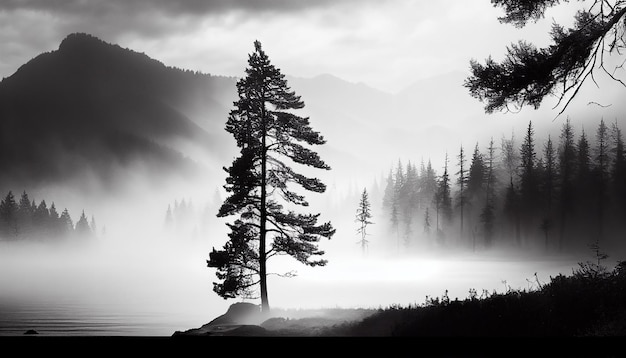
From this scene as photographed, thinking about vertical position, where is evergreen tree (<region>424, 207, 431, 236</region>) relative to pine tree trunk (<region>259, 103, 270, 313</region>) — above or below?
above

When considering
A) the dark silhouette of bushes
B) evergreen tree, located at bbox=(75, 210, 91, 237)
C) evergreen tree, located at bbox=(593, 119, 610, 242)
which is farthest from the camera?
evergreen tree, located at bbox=(75, 210, 91, 237)

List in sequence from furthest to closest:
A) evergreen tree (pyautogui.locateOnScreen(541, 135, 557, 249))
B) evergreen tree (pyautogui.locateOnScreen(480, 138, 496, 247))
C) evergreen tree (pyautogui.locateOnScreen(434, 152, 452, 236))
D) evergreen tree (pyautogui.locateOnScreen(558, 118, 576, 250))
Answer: evergreen tree (pyautogui.locateOnScreen(434, 152, 452, 236)), evergreen tree (pyautogui.locateOnScreen(480, 138, 496, 247)), evergreen tree (pyautogui.locateOnScreen(541, 135, 557, 249)), evergreen tree (pyautogui.locateOnScreen(558, 118, 576, 250))

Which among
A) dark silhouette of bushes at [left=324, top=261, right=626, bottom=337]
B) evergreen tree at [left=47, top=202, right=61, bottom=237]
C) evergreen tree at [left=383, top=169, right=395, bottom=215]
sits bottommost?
dark silhouette of bushes at [left=324, top=261, right=626, bottom=337]

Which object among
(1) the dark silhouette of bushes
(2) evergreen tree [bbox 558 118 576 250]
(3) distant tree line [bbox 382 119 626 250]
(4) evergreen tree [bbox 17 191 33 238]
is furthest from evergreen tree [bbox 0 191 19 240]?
(1) the dark silhouette of bushes

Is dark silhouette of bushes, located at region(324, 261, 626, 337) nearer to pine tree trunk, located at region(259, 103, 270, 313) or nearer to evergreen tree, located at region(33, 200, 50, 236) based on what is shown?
pine tree trunk, located at region(259, 103, 270, 313)

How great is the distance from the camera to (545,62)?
14.3 metres

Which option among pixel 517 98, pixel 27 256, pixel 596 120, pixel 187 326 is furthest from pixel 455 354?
pixel 27 256

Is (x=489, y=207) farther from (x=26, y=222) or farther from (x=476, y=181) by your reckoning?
(x=26, y=222)

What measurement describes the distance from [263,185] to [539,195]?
56.5 metres

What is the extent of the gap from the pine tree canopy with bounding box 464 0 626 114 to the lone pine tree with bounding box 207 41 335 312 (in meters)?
13.3

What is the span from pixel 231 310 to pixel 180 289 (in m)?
47.3

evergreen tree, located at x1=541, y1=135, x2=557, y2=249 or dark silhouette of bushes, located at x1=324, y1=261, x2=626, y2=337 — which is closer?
dark silhouette of bushes, located at x1=324, y1=261, x2=626, y2=337

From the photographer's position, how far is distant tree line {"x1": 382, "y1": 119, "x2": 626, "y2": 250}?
70188mm

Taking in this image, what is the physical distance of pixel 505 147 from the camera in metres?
82.4
